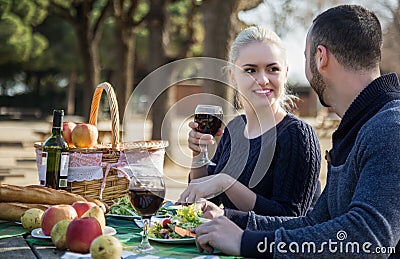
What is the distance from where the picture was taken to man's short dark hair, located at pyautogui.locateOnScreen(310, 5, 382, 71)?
2307 mm

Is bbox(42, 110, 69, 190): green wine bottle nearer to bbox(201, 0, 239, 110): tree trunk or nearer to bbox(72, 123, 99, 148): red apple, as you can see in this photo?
bbox(72, 123, 99, 148): red apple

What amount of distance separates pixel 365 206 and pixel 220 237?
0.51 metres

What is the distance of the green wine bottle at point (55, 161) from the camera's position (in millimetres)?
3174

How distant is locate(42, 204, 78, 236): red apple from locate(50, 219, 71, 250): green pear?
0.39 ft

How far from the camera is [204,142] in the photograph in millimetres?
3131

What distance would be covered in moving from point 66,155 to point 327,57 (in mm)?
1482

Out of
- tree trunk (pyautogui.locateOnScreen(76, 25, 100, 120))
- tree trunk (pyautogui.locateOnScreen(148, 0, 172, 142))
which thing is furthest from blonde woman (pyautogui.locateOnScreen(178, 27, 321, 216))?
tree trunk (pyautogui.locateOnScreen(76, 25, 100, 120))

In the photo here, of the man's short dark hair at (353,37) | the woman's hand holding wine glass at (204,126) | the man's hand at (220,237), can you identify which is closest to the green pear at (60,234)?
the man's hand at (220,237)

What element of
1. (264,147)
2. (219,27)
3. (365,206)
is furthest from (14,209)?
(219,27)

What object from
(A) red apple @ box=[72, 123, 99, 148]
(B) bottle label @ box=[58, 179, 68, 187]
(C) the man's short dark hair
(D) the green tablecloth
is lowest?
(D) the green tablecloth

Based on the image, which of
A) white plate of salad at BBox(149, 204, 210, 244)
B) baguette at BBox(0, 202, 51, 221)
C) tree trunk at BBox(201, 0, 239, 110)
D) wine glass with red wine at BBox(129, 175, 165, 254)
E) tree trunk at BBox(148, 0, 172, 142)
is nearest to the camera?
wine glass with red wine at BBox(129, 175, 165, 254)

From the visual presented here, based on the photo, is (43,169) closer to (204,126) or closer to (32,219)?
(32,219)

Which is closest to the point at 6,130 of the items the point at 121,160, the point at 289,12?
the point at 289,12

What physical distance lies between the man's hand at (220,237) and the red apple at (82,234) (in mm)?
365
